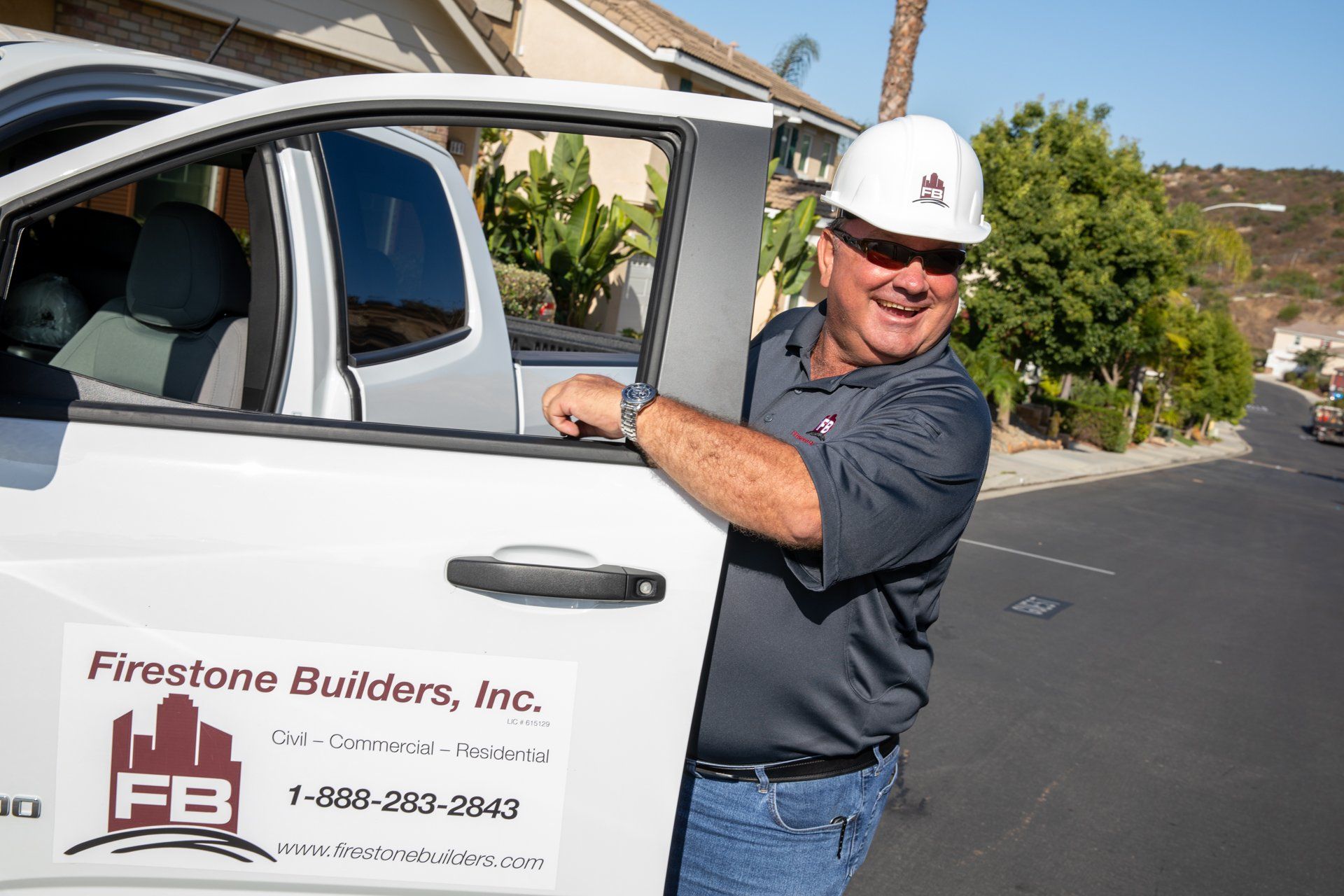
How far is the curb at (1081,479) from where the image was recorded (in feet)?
48.7

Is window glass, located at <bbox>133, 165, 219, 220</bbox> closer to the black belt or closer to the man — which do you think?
the man

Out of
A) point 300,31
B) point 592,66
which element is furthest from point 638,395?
point 592,66

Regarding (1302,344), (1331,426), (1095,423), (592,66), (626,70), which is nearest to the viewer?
(626,70)

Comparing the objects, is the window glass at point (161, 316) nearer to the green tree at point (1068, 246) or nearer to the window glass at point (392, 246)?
the window glass at point (392, 246)

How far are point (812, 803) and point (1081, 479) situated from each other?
719 inches

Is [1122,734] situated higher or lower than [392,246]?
lower

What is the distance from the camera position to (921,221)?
1.97m

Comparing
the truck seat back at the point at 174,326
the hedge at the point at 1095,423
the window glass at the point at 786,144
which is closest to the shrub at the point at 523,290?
the truck seat back at the point at 174,326

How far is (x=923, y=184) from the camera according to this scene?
197 cm

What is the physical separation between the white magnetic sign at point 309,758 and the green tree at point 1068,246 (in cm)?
1751

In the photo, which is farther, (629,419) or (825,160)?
(825,160)

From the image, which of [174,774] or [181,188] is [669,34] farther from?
[174,774]

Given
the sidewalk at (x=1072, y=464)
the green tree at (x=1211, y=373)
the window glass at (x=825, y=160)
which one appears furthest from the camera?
the green tree at (x=1211, y=373)

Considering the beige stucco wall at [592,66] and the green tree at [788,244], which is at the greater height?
the beige stucco wall at [592,66]
